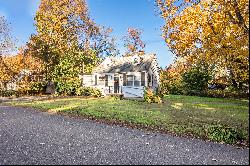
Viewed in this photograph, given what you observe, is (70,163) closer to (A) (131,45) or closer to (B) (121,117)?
(B) (121,117)

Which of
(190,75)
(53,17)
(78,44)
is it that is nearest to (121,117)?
(190,75)

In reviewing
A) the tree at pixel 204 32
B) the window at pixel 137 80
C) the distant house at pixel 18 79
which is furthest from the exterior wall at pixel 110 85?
the tree at pixel 204 32

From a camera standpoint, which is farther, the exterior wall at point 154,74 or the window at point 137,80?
the exterior wall at point 154,74

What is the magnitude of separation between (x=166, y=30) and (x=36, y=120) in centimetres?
958

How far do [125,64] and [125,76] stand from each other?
9.59 feet

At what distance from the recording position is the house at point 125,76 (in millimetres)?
30658

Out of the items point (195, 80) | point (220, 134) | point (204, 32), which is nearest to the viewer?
point (220, 134)

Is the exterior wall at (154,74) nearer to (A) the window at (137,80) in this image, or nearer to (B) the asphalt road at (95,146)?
(A) the window at (137,80)

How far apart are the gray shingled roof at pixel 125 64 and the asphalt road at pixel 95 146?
811 inches

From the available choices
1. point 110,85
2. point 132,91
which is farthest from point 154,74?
point 132,91

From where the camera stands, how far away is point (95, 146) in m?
8.51

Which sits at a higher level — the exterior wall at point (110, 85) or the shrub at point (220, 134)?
the exterior wall at point (110, 85)

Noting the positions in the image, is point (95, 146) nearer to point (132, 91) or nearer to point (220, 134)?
point (220, 134)

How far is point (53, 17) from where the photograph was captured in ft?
114
